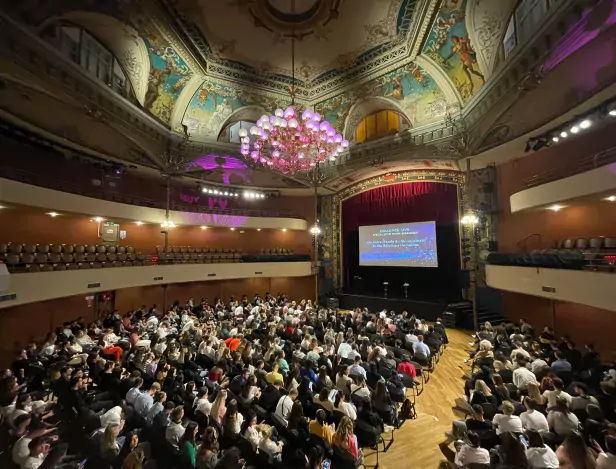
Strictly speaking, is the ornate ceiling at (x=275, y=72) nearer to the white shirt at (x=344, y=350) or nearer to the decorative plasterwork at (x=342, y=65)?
the decorative plasterwork at (x=342, y=65)

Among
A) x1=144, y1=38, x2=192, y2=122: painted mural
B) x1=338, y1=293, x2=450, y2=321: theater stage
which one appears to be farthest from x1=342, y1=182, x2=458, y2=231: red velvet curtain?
x1=144, y1=38, x2=192, y2=122: painted mural

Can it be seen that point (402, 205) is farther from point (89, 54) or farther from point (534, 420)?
point (89, 54)

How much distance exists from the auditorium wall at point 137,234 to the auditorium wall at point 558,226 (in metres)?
10.8

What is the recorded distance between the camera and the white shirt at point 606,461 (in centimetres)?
322

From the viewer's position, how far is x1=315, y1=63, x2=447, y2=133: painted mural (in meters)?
12.1

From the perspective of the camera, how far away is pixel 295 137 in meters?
8.02

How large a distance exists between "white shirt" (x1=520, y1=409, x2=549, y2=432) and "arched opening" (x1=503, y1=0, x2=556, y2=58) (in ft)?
27.3

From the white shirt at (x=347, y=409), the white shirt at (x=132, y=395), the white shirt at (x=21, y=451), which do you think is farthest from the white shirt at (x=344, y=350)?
the white shirt at (x=21, y=451)

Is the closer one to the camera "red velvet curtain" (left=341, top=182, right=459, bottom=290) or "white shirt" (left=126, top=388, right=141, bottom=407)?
"white shirt" (left=126, top=388, right=141, bottom=407)

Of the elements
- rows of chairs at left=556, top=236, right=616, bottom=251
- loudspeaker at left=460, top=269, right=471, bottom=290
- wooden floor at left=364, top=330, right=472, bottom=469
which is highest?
rows of chairs at left=556, top=236, right=616, bottom=251

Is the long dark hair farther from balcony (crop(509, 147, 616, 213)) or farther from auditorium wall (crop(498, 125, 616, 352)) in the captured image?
auditorium wall (crop(498, 125, 616, 352))

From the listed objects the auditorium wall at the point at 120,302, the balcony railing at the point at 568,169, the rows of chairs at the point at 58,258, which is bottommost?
the auditorium wall at the point at 120,302

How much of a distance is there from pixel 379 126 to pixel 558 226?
27.9 feet

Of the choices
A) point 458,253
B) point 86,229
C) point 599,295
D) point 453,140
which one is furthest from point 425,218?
point 86,229
